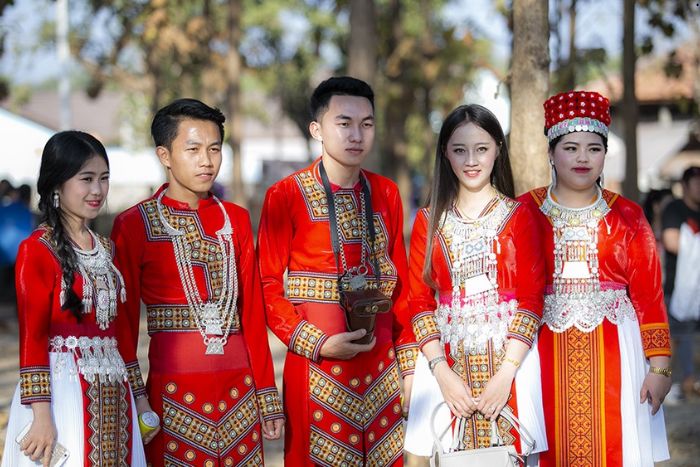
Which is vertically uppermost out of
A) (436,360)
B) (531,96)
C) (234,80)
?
(234,80)

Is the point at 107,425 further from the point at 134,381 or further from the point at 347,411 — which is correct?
the point at 347,411

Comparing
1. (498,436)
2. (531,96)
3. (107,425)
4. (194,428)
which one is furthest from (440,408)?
(531,96)

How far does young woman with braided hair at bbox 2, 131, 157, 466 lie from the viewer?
3.68m

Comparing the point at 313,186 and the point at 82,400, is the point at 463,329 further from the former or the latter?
the point at 82,400

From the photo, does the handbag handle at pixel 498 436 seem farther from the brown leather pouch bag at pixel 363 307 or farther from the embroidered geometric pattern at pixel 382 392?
the brown leather pouch bag at pixel 363 307

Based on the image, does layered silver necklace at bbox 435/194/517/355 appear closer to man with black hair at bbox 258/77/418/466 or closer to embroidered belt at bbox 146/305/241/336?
man with black hair at bbox 258/77/418/466

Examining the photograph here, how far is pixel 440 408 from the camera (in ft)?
13.7

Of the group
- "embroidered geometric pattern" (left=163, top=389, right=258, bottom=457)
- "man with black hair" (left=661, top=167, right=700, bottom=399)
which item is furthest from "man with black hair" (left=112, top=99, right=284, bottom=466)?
"man with black hair" (left=661, top=167, right=700, bottom=399)

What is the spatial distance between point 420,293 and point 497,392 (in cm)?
57

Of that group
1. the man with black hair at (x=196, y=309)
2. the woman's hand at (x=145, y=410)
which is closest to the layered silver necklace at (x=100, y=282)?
the man with black hair at (x=196, y=309)

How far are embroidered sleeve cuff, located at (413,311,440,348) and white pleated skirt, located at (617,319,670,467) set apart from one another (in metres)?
0.79

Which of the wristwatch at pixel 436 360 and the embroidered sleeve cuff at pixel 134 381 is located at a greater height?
the wristwatch at pixel 436 360

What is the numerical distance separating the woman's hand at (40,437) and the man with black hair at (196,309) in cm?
52

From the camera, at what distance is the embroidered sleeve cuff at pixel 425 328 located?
166 inches
